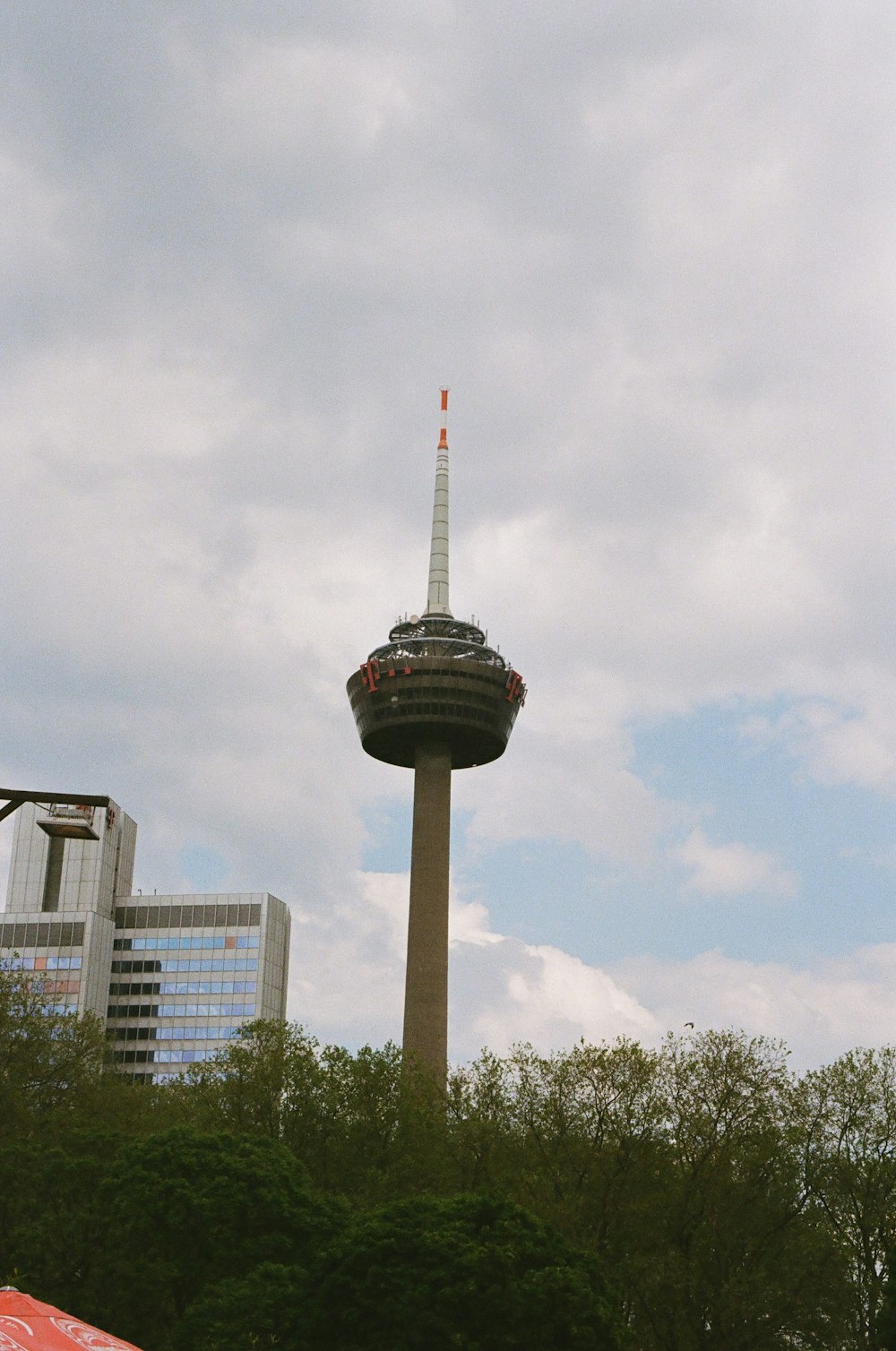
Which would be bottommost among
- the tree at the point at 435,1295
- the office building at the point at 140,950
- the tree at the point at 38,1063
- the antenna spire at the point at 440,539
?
the tree at the point at 435,1295

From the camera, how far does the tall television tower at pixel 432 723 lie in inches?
5359

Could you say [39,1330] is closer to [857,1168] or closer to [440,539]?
[857,1168]

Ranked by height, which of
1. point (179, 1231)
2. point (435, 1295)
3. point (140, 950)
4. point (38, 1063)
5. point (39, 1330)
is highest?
point (140, 950)

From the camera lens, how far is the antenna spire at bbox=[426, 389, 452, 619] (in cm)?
15988

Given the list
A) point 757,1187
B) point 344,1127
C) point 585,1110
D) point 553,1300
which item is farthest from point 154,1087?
point 553,1300

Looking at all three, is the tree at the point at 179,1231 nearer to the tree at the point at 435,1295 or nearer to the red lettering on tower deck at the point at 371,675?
the tree at the point at 435,1295

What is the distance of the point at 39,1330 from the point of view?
29.0 meters

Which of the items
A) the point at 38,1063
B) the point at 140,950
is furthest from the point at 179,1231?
the point at 140,950

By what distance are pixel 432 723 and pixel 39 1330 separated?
11870 centimetres

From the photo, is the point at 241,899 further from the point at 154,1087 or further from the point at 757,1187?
the point at 757,1187

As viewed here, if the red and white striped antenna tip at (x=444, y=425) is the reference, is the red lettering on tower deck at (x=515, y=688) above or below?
below

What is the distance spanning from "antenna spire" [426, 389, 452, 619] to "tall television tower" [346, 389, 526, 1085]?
0.19 m

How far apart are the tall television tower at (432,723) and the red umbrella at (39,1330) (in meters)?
104

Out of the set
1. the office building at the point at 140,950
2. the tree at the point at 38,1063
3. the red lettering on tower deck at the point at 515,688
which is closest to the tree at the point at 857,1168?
the tree at the point at 38,1063
